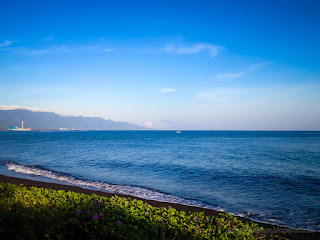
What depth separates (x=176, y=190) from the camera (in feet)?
50.0

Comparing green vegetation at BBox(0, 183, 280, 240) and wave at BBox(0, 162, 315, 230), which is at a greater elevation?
green vegetation at BBox(0, 183, 280, 240)

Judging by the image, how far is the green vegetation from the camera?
13.3 ft

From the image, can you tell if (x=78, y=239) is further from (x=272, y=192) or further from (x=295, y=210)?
(x=272, y=192)

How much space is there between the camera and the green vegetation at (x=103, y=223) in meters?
4.05

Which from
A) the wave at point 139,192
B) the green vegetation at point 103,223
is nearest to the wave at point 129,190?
the wave at point 139,192

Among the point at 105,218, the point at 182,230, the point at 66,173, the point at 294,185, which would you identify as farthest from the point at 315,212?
the point at 66,173

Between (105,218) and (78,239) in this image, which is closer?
(78,239)

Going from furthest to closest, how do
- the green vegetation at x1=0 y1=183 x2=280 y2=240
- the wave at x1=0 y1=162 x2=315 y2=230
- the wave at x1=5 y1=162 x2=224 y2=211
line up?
1. the wave at x1=5 y1=162 x2=224 y2=211
2. the wave at x1=0 y1=162 x2=315 y2=230
3. the green vegetation at x1=0 y1=183 x2=280 y2=240

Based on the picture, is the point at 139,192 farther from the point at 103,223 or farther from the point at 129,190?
the point at 103,223

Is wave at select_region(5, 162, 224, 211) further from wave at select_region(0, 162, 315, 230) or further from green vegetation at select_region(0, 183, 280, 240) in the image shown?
green vegetation at select_region(0, 183, 280, 240)

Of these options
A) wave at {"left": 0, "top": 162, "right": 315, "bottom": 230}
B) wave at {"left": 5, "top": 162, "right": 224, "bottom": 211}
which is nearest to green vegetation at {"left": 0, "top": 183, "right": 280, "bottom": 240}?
wave at {"left": 0, "top": 162, "right": 315, "bottom": 230}

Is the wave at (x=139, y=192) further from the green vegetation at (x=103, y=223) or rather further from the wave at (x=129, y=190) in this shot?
the green vegetation at (x=103, y=223)

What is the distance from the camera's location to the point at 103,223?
438 centimetres

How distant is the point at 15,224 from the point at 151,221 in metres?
2.87
